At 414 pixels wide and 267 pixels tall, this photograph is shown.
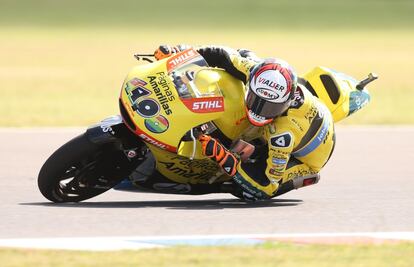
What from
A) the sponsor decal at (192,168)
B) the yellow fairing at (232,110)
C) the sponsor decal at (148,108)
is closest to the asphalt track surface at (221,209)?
the sponsor decal at (192,168)

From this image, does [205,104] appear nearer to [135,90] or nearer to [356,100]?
[135,90]

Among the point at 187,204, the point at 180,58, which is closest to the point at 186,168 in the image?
→ the point at 187,204

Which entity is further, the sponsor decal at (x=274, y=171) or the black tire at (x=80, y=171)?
the sponsor decal at (x=274, y=171)

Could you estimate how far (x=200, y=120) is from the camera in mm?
7090

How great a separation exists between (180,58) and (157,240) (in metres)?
1.70

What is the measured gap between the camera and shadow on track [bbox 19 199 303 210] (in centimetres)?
747

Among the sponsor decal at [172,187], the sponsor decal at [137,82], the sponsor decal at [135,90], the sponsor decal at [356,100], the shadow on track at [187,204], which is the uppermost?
the sponsor decal at [137,82]

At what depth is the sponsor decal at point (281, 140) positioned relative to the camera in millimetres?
7277
